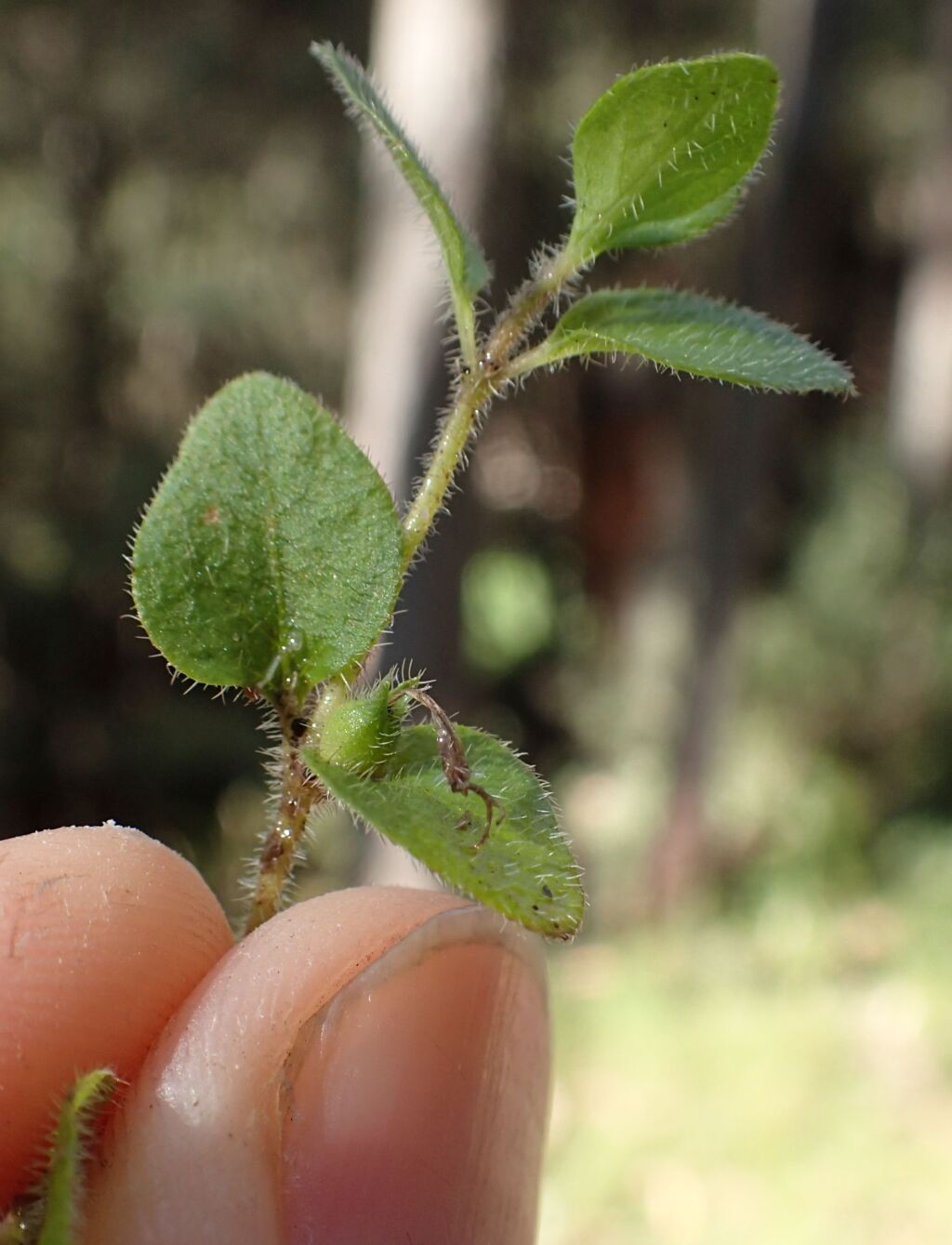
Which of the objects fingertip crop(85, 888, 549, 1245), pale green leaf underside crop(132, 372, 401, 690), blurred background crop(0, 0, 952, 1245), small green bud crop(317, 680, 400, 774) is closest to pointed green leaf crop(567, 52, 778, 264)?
pale green leaf underside crop(132, 372, 401, 690)

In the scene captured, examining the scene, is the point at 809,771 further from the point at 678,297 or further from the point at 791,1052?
the point at 678,297

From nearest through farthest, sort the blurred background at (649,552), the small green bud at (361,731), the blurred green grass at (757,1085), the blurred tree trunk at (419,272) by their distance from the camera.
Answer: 1. the small green bud at (361,731)
2. the blurred tree trunk at (419,272)
3. the blurred green grass at (757,1085)
4. the blurred background at (649,552)

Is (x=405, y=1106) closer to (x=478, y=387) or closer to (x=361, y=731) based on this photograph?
(x=361, y=731)

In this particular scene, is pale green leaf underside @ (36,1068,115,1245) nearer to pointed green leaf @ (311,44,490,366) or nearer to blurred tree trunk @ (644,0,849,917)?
pointed green leaf @ (311,44,490,366)

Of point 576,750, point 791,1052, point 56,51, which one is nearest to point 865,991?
point 791,1052

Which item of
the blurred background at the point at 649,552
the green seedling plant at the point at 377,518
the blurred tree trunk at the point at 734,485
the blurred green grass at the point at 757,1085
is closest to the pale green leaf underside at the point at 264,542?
the green seedling plant at the point at 377,518

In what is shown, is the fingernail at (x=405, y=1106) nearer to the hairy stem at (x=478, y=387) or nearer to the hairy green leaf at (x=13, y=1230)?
the hairy green leaf at (x=13, y=1230)
